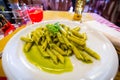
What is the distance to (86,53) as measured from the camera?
1.77 ft

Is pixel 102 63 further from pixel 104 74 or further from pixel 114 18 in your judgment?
pixel 114 18

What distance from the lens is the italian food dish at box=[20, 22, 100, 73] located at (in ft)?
1.65

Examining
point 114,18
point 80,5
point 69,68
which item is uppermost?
point 80,5

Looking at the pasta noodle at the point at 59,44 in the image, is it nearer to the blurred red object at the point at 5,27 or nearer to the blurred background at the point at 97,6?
the blurred red object at the point at 5,27

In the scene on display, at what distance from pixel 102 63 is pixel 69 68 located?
0.38 ft

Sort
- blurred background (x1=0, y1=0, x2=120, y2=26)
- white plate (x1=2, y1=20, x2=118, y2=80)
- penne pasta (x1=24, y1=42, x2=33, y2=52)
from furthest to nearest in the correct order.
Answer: blurred background (x1=0, y1=0, x2=120, y2=26) < penne pasta (x1=24, y1=42, x2=33, y2=52) < white plate (x1=2, y1=20, x2=118, y2=80)

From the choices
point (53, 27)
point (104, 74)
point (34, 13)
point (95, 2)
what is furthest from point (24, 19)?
point (95, 2)

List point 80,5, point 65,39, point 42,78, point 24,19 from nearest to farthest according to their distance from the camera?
1. point 42,78
2. point 65,39
3. point 24,19
4. point 80,5

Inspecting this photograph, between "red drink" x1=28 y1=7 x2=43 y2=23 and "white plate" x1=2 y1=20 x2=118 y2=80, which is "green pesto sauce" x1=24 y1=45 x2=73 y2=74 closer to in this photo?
"white plate" x1=2 y1=20 x2=118 y2=80

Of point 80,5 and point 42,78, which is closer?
point 42,78

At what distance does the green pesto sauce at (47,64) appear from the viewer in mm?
481

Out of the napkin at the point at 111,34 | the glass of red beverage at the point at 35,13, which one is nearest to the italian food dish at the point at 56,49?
the napkin at the point at 111,34

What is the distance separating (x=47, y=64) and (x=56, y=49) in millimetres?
79

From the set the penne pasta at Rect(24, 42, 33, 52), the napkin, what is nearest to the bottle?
the napkin
